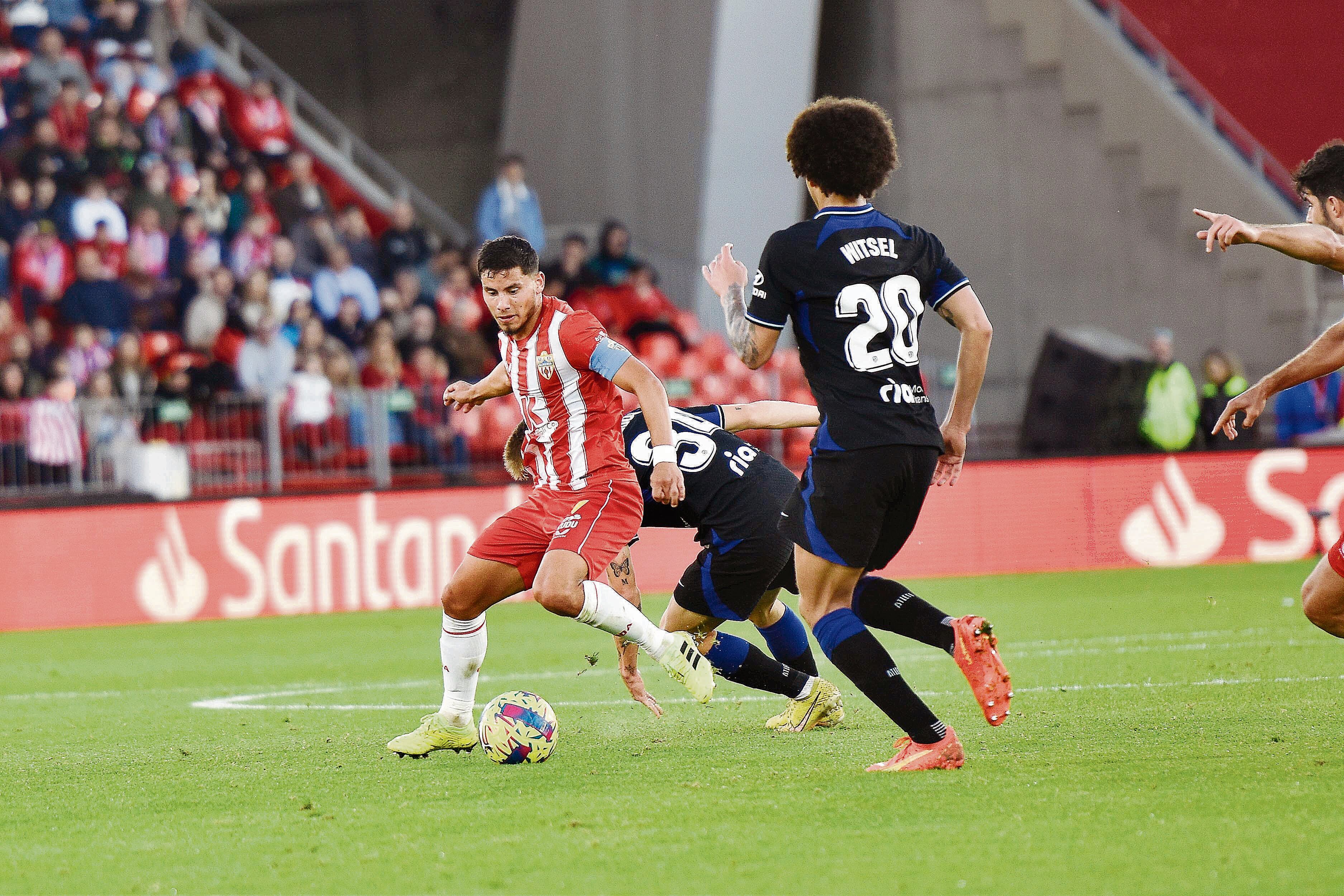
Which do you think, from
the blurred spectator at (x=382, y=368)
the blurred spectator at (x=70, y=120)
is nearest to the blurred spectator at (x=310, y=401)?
the blurred spectator at (x=382, y=368)

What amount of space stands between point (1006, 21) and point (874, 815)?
18613 mm

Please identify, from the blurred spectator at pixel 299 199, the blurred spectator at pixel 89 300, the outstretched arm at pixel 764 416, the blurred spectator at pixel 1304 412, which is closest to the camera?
the outstretched arm at pixel 764 416

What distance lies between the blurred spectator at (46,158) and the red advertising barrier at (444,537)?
14.7ft

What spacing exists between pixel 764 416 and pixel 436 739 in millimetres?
2072

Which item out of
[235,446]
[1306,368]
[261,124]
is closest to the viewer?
[1306,368]

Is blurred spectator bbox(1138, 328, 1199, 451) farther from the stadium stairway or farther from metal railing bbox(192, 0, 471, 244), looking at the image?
metal railing bbox(192, 0, 471, 244)

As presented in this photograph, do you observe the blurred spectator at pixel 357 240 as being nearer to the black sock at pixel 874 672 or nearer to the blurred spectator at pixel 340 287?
the blurred spectator at pixel 340 287

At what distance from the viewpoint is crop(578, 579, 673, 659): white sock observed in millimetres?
6277

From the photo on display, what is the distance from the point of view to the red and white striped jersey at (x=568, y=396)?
6496 millimetres

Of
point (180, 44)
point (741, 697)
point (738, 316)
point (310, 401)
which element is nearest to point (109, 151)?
point (180, 44)

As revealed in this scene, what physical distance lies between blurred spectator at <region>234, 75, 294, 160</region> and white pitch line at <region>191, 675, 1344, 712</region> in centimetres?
1178

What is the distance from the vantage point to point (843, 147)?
5.45 meters

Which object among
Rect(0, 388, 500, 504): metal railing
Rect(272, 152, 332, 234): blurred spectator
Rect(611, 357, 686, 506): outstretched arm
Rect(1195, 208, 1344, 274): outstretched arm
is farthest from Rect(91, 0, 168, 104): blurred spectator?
Rect(1195, 208, 1344, 274): outstretched arm

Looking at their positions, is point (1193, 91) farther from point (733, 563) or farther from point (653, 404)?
point (653, 404)
